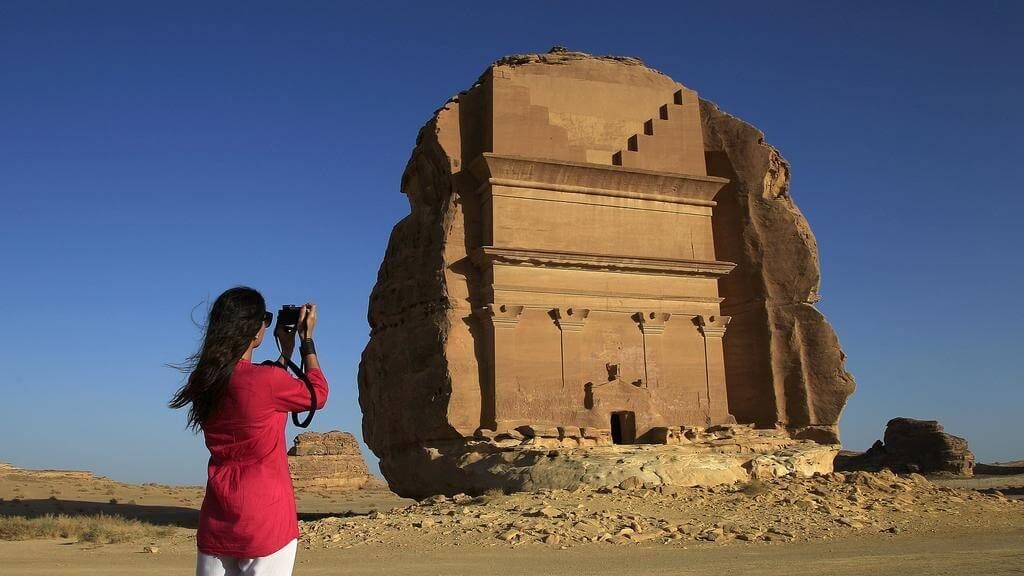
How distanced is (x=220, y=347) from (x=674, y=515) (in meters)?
10.8

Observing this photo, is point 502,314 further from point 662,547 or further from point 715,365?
point 662,547

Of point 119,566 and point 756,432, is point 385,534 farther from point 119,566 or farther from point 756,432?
point 756,432

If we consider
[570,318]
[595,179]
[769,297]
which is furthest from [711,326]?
[595,179]

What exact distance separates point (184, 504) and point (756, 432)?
21.4m

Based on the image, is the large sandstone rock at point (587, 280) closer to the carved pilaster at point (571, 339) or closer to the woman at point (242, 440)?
the carved pilaster at point (571, 339)

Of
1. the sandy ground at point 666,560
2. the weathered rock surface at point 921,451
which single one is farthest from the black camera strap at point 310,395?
the weathered rock surface at point 921,451

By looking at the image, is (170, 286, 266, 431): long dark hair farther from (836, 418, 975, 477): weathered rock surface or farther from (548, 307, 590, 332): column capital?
(836, 418, 975, 477): weathered rock surface

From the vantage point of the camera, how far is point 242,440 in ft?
11.6

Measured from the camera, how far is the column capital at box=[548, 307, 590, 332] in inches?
724

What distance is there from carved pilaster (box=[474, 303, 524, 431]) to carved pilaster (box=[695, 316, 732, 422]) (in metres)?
4.54

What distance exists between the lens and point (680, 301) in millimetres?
19781

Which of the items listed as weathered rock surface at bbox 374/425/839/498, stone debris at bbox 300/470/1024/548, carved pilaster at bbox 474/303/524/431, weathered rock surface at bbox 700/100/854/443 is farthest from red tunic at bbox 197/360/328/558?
weathered rock surface at bbox 700/100/854/443

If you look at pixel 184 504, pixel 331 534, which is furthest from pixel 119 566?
pixel 184 504

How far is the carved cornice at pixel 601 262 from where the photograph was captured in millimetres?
18016
